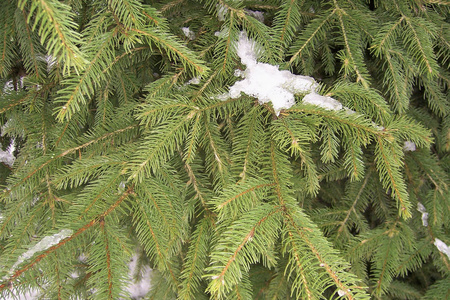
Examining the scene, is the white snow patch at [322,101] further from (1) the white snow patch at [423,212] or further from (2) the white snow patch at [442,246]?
(2) the white snow patch at [442,246]

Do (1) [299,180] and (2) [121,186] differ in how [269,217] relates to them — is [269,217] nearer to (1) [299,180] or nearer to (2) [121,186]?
(1) [299,180]

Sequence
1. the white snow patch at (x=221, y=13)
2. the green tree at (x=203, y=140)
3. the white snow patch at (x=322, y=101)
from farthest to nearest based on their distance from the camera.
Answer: the white snow patch at (x=221, y=13), the white snow patch at (x=322, y=101), the green tree at (x=203, y=140)

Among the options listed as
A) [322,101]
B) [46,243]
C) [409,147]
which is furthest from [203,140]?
[409,147]

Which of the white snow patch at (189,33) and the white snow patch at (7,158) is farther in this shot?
the white snow patch at (7,158)

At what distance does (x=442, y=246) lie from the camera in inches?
68.0

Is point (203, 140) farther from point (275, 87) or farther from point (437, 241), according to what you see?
point (437, 241)

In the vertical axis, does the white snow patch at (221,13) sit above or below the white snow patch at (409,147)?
above

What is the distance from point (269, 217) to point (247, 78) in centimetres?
62

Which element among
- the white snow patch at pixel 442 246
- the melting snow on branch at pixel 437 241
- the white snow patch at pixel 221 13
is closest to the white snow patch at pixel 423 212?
the melting snow on branch at pixel 437 241

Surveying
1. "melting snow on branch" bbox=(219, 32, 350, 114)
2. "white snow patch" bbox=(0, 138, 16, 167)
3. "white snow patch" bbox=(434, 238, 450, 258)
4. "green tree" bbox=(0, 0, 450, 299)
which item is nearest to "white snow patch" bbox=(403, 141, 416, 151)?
"green tree" bbox=(0, 0, 450, 299)

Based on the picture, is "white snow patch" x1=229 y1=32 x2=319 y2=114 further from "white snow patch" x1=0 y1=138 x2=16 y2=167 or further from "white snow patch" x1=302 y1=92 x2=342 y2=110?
"white snow patch" x1=0 y1=138 x2=16 y2=167

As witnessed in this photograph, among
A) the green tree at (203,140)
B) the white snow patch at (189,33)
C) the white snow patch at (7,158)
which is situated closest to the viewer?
the green tree at (203,140)

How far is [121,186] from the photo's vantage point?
45.4 inches

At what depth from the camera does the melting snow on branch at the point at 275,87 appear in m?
1.17
